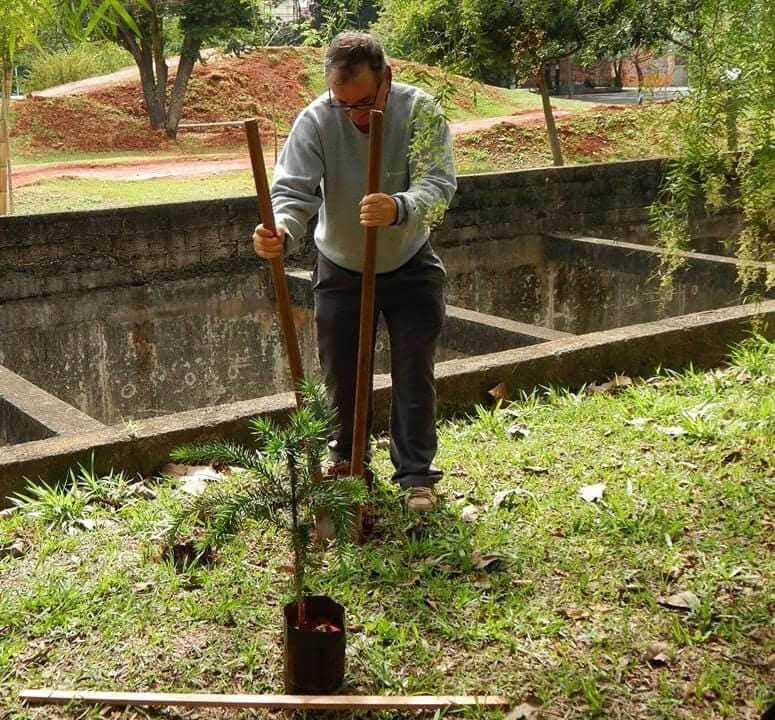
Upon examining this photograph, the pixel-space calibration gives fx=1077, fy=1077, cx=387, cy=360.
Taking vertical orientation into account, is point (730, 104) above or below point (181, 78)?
below

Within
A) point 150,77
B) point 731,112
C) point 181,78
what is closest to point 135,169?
point 181,78

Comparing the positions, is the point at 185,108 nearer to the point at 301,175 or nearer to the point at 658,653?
the point at 301,175

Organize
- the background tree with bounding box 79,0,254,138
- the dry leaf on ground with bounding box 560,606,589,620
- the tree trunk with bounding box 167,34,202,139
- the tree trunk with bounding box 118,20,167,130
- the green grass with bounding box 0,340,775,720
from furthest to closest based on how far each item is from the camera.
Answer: the tree trunk with bounding box 118,20,167,130
the tree trunk with bounding box 167,34,202,139
the background tree with bounding box 79,0,254,138
the dry leaf on ground with bounding box 560,606,589,620
the green grass with bounding box 0,340,775,720

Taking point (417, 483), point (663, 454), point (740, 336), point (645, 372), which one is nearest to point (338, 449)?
point (417, 483)

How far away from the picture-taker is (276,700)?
299 cm

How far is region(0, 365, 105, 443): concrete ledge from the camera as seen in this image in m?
5.09

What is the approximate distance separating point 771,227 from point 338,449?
189 centimetres

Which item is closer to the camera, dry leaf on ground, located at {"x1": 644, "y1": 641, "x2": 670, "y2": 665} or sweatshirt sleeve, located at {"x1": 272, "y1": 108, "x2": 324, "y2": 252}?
dry leaf on ground, located at {"x1": 644, "y1": 641, "x2": 670, "y2": 665}

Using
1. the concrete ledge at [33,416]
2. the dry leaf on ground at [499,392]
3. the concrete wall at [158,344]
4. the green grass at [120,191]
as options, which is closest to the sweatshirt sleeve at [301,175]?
the concrete ledge at [33,416]

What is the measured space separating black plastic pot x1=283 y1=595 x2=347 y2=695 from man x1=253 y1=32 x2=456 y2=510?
1.21m

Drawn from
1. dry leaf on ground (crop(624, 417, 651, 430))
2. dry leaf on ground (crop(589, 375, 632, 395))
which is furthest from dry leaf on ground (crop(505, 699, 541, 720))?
dry leaf on ground (crop(589, 375, 632, 395))

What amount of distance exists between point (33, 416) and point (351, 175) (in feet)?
7.13

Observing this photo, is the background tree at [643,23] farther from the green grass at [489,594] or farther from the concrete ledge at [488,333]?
the concrete ledge at [488,333]

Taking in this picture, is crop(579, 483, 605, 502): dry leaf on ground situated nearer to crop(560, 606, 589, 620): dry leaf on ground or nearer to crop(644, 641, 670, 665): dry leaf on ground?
crop(560, 606, 589, 620): dry leaf on ground
